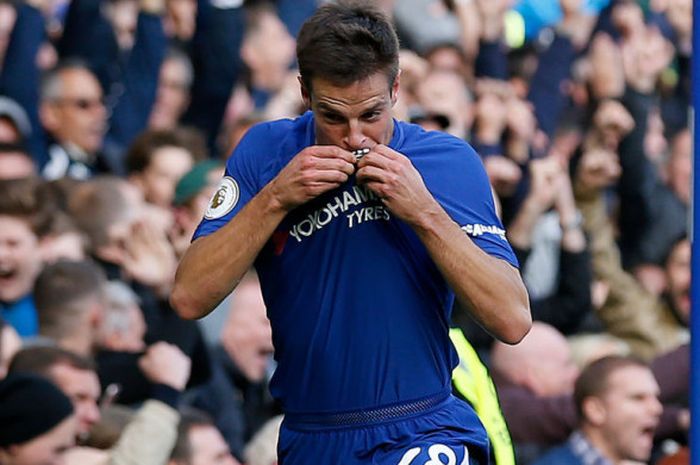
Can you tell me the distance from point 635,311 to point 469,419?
19.5ft

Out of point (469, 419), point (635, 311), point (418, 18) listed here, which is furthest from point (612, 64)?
point (469, 419)

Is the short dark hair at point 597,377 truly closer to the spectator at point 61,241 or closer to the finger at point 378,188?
the spectator at point 61,241

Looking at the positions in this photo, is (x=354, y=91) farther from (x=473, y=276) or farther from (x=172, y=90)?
(x=172, y=90)

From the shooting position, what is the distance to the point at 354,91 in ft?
13.9

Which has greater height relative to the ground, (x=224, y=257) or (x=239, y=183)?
(x=239, y=183)

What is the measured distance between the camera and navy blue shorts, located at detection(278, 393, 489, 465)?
173 inches

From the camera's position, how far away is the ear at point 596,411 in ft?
25.2

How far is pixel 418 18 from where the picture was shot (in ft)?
37.3

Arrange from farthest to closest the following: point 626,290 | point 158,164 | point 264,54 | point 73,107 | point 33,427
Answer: point 264,54, point 626,290, point 73,107, point 158,164, point 33,427

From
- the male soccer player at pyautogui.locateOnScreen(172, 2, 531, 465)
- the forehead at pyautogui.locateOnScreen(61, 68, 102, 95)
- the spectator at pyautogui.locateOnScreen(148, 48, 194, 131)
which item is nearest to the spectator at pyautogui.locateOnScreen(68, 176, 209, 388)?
the forehead at pyautogui.locateOnScreen(61, 68, 102, 95)

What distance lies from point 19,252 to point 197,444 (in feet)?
4.04

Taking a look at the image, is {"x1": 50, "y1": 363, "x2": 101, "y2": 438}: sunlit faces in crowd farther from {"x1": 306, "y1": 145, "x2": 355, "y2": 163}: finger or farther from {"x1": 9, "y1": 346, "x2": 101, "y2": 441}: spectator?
{"x1": 306, "y1": 145, "x2": 355, "y2": 163}: finger

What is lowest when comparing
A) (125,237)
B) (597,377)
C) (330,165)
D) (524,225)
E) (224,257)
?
(597,377)

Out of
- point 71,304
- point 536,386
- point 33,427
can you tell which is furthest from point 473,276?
point 536,386
